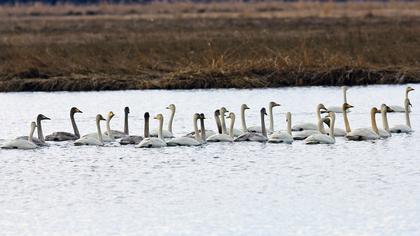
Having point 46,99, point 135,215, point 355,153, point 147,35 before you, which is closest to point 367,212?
point 135,215

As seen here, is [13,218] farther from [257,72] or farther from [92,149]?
[257,72]

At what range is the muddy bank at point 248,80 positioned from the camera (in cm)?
2748

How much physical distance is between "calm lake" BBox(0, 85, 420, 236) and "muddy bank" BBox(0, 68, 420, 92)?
16.1 feet

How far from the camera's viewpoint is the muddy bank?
27.5 m

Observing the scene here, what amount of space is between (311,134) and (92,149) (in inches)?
130

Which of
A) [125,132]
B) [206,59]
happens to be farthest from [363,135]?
[206,59]

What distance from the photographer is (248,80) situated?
27.4m

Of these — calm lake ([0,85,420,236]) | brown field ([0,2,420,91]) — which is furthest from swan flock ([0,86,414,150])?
brown field ([0,2,420,91])

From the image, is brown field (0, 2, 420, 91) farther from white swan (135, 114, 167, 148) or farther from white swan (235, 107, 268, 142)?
white swan (135, 114, 167, 148)

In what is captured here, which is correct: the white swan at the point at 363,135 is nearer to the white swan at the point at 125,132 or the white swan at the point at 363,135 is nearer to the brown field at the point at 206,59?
the white swan at the point at 125,132

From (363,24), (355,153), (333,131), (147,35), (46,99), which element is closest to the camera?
(355,153)

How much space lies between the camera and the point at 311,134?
63.5 ft

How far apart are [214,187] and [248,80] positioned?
Result: 12.6m

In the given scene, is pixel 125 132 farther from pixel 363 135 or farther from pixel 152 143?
pixel 363 135
